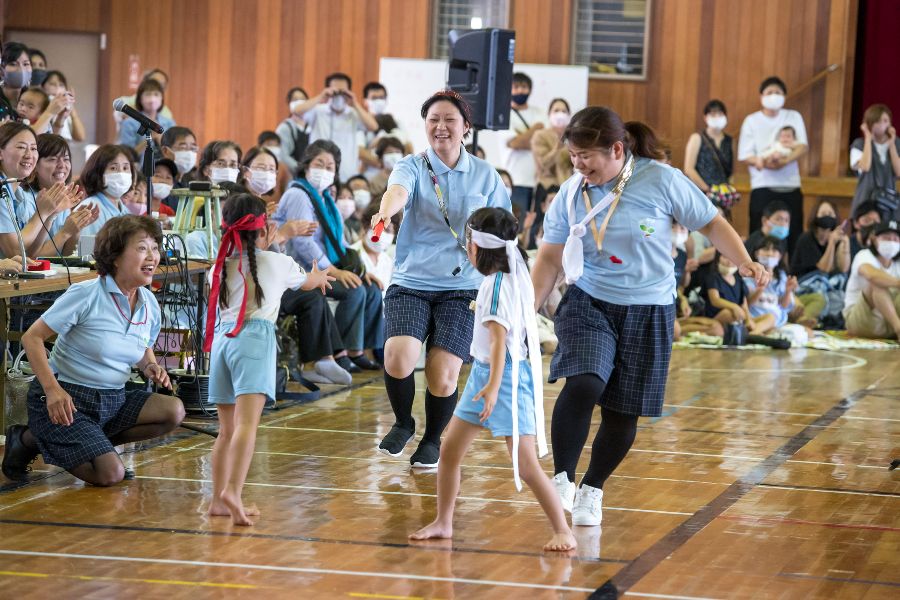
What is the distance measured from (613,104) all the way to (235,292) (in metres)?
11.7

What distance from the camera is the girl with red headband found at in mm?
4723

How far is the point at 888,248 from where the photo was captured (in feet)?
38.4

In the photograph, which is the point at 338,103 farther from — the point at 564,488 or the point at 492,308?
the point at 492,308

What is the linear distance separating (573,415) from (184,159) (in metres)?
4.85

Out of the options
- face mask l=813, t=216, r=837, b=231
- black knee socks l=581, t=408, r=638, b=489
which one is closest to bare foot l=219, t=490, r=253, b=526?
black knee socks l=581, t=408, r=638, b=489

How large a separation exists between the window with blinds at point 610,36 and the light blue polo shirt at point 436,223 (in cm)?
1061

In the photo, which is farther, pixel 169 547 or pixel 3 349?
pixel 3 349

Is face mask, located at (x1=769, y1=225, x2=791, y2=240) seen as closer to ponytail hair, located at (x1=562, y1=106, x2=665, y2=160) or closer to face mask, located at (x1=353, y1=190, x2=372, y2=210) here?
face mask, located at (x1=353, y1=190, x2=372, y2=210)

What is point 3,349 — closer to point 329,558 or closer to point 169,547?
point 169,547

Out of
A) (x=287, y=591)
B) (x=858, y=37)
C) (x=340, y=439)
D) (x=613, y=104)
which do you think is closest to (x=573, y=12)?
(x=613, y=104)

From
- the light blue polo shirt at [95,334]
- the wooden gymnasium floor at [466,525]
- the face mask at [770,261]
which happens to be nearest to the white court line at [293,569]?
the wooden gymnasium floor at [466,525]

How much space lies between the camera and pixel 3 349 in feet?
19.5

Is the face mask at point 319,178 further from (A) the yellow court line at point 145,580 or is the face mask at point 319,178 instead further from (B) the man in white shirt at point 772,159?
(B) the man in white shirt at point 772,159

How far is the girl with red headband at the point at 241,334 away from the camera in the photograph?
4.72m
